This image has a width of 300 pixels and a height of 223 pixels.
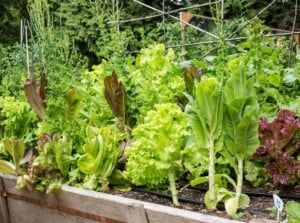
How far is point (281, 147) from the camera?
1836 millimetres

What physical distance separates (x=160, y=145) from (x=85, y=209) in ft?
1.68

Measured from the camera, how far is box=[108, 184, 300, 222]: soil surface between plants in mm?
1689

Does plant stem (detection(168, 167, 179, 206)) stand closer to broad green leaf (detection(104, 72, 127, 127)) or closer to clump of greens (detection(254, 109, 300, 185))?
clump of greens (detection(254, 109, 300, 185))

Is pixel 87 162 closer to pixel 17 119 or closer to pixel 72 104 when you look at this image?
pixel 72 104

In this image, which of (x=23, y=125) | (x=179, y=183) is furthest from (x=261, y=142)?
(x=23, y=125)

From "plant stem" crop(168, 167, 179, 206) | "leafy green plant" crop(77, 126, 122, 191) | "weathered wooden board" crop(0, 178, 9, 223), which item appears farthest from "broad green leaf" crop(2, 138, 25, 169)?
"plant stem" crop(168, 167, 179, 206)

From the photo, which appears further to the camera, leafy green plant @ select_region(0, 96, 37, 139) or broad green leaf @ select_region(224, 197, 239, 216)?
leafy green plant @ select_region(0, 96, 37, 139)

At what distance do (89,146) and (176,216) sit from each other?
2.15 ft

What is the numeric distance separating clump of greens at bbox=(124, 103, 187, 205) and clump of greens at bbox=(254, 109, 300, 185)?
335 mm

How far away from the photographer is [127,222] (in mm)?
1854

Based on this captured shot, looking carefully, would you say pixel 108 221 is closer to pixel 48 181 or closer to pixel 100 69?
pixel 48 181

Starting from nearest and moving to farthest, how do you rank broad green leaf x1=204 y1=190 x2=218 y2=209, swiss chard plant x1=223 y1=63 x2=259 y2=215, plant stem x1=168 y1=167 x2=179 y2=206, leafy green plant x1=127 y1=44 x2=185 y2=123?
swiss chard plant x1=223 y1=63 x2=259 y2=215 → broad green leaf x1=204 y1=190 x2=218 y2=209 → plant stem x1=168 y1=167 x2=179 y2=206 → leafy green plant x1=127 y1=44 x2=185 y2=123

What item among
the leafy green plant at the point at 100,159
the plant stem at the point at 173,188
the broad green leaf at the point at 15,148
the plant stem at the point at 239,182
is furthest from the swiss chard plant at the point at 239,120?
the broad green leaf at the point at 15,148

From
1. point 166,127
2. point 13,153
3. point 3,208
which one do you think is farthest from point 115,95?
point 3,208
